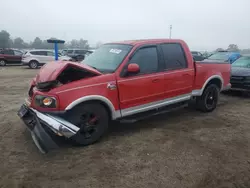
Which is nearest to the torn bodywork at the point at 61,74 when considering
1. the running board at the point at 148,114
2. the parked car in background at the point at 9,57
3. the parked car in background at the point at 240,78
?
the running board at the point at 148,114

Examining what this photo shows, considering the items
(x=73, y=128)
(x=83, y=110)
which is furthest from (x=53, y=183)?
(x=83, y=110)

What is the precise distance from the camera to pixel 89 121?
13.0 feet

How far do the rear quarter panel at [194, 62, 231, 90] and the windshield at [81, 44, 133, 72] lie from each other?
197 centimetres

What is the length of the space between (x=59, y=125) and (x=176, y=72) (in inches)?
108

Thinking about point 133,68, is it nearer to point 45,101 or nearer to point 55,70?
point 55,70

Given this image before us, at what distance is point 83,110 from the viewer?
382cm

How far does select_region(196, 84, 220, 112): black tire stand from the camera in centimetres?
584

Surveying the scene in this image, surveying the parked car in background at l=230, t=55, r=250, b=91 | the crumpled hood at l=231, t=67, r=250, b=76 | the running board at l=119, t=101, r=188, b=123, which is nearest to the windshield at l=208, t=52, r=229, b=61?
A: the parked car in background at l=230, t=55, r=250, b=91

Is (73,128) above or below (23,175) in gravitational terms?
above

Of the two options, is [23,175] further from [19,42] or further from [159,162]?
[19,42]

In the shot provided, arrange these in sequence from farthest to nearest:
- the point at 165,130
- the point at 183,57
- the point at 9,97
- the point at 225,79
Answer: the point at 9,97 → the point at 225,79 → the point at 183,57 → the point at 165,130

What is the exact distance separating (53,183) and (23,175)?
0.48 m

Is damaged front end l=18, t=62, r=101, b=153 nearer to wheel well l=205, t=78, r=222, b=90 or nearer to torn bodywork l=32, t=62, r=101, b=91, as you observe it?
torn bodywork l=32, t=62, r=101, b=91

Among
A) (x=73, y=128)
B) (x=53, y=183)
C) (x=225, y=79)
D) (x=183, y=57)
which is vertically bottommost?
(x=53, y=183)
